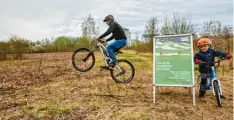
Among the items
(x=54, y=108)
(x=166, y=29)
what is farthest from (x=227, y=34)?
(x=54, y=108)

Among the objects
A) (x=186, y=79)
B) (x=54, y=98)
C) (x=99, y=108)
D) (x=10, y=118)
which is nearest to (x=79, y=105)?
(x=99, y=108)

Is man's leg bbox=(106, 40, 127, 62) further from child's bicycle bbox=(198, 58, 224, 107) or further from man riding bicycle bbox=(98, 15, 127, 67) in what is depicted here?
child's bicycle bbox=(198, 58, 224, 107)

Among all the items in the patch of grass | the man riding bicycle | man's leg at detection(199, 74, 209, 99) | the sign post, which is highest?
the man riding bicycle

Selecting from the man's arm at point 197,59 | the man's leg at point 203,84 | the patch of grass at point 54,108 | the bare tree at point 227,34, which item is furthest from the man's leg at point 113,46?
the bare tree at point 227,34

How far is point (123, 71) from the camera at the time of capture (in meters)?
8.12

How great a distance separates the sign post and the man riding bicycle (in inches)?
79.4

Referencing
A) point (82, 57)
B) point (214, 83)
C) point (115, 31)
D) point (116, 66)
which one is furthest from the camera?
point (82, 57)

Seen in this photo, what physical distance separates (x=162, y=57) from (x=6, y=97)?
3742mm

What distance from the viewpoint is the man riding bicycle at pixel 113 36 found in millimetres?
7888

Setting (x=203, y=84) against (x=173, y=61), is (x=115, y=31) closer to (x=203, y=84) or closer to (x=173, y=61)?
(x=173, y=61)

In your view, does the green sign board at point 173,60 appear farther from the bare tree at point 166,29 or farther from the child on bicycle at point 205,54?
the bare tree at point 166,29

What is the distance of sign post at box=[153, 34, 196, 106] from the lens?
5.85 metres

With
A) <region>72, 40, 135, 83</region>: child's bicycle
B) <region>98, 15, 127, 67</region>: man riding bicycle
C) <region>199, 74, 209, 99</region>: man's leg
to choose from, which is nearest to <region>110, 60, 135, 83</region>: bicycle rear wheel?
<region>72, 40, 135, 83</region>: child's bicycle

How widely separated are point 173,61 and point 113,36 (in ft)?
8.46
